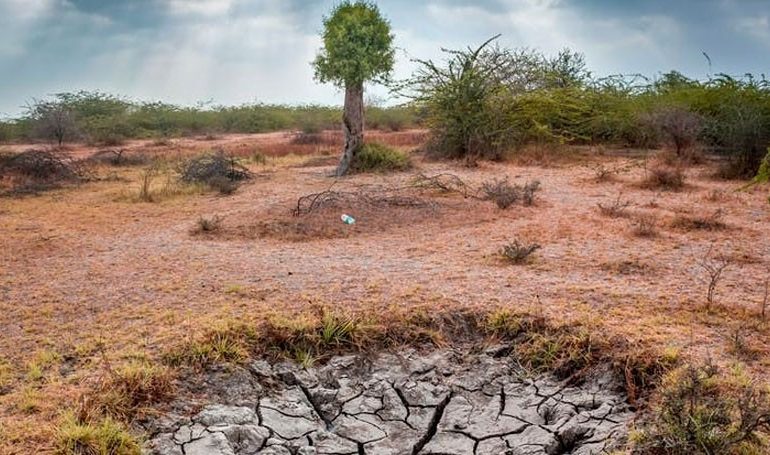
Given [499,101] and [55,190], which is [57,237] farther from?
[499,101]

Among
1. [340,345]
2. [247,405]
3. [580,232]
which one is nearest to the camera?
[247,405]

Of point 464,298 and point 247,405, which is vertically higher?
point 464,298

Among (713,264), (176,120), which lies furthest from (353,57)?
(176,120)

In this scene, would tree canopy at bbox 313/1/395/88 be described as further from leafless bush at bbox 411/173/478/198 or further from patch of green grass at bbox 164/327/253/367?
patch of green grass at bbox 164/327/253/367

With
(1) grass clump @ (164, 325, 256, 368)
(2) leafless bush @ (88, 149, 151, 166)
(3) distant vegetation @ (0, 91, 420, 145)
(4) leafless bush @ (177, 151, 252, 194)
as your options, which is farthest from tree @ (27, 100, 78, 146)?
(1) grass clump @ (164, 325, 256, 368)

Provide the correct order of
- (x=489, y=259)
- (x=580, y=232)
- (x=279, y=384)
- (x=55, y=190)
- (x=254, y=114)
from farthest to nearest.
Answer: (x=254, y=114), (x=55, y=190), (x=580, y=232), (x=489, y=259), (x=279, y=384)

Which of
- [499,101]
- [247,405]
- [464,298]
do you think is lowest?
[247,405]

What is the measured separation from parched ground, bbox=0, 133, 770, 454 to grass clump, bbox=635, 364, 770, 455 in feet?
2.60

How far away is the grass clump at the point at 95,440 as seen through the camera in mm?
3021

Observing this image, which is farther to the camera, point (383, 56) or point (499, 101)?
point (499, 101)

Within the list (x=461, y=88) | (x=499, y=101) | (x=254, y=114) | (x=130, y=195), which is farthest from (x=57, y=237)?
(x=254, y=114)

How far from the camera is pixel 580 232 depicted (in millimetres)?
7234

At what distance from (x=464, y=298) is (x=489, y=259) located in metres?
1.29

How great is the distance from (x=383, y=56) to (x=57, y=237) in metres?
7.30
